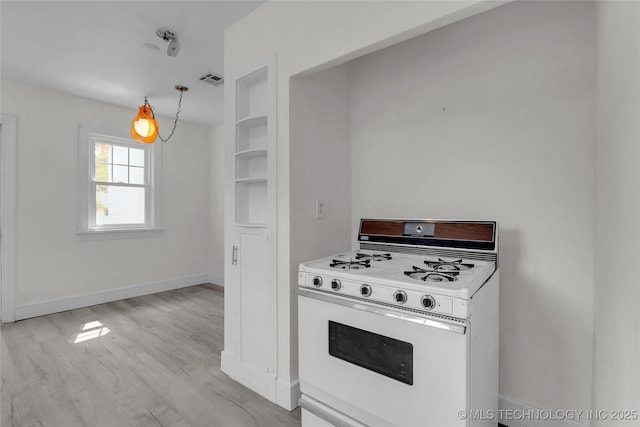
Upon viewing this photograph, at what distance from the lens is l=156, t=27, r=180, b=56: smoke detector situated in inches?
98.0

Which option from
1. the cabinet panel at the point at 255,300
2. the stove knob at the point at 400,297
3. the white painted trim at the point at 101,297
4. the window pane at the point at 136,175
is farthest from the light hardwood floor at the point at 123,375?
the window pane at the point at 136,175

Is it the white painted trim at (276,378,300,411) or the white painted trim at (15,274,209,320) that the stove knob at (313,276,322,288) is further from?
the white painted trim at (15,274,209,320)

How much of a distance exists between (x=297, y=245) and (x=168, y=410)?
1303 millimetres

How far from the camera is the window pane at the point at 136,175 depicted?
4516mm

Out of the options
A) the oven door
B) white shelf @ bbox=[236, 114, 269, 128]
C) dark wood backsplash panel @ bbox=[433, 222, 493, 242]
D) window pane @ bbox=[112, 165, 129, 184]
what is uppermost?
white shelf @ bbox=[236, 114, 269, 128]

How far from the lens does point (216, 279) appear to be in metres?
5.16

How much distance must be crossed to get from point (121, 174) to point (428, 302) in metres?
4.51

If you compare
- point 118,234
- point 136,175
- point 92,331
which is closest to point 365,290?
point 92,331

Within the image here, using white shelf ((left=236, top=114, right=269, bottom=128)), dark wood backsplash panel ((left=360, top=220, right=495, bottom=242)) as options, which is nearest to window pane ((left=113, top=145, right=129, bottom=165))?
white shelf ((left=236, top=114, right=269, bottom=128))

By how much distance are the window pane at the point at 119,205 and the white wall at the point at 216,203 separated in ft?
3.35

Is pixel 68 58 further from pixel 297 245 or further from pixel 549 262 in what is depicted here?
pixel 549 262

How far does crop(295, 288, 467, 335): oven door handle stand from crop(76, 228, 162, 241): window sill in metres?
3.57

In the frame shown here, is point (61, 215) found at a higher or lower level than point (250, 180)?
lower

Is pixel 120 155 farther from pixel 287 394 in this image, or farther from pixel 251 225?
pixel 287 394
